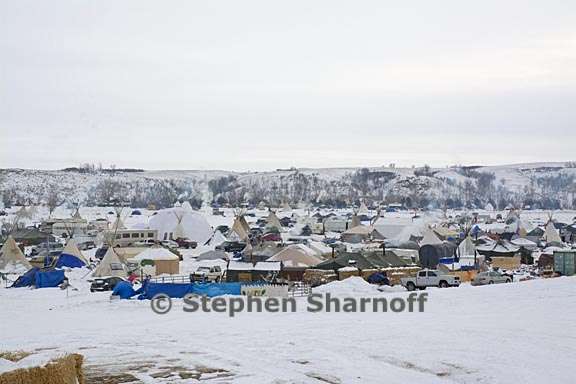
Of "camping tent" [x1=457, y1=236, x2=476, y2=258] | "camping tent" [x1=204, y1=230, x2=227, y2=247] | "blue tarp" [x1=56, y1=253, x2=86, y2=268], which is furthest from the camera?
"camping tent" [x1=204, y1=230, x2=227, y2=247]

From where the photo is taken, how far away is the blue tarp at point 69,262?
30016 millimetres

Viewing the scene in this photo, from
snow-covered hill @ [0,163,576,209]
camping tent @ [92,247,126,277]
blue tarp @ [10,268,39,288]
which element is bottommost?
blue tarp @ [10,268,39,288]

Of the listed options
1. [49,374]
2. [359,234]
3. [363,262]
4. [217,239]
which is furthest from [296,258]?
[359,234]

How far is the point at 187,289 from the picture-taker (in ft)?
68.1

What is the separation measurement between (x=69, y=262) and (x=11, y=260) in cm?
238

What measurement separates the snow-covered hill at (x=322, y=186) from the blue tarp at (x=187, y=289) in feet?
322

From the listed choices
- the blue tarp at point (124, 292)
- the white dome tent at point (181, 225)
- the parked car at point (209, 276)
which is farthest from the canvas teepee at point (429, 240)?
the blue tarp at point (124, 292)

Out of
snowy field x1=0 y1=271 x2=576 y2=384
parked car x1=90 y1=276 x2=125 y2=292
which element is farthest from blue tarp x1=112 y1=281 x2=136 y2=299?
parked car x1=90 y1=276 x2=125 y2=292

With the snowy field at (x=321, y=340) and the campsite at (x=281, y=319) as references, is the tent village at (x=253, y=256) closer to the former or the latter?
the campsite at (x=281, y=319)

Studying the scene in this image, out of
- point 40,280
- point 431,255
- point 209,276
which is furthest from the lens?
point 431,255

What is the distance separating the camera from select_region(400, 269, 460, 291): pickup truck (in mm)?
23625

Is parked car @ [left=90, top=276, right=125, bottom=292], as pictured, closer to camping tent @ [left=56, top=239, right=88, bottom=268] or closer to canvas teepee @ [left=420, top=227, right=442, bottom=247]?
camping tent @ [left=56, top=239, right=88, bottom=268]

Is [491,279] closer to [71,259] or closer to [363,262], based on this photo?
[363,262]

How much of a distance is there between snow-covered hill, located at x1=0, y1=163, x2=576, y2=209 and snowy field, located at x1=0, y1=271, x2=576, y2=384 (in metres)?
100
